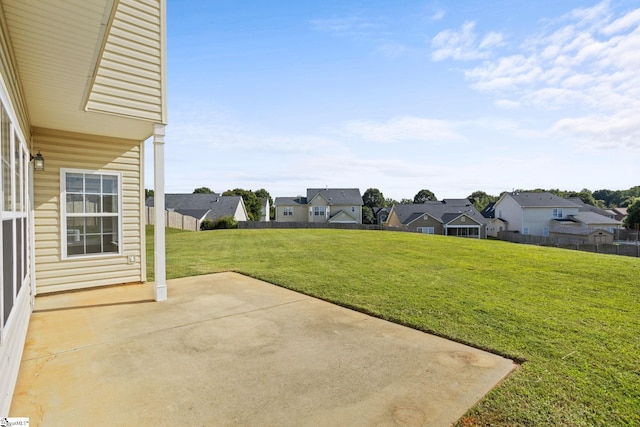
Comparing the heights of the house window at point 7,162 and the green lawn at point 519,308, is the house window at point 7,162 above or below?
above

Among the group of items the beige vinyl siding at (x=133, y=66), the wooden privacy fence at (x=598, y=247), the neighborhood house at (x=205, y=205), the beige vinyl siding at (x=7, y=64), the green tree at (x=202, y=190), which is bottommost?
the wooden privacy fence at (x=598, y=247)

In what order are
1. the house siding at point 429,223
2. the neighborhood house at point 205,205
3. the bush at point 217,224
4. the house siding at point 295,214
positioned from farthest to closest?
the house siding at point 295,214, the house siding at point 429,223, the neighborhood house at point 205,205, the bush at point 217,224

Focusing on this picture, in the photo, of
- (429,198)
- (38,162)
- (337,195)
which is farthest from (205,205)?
(429,198)

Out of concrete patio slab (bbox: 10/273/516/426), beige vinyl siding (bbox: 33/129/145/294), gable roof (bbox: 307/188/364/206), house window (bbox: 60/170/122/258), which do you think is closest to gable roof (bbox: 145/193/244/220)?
gable roof (bbox: 307/188/364/206)

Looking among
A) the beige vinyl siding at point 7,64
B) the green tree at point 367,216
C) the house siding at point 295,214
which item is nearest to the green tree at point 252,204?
the house siding at point 295,214

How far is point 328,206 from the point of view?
42.0 m

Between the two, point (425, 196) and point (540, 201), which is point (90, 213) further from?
point (425, 196)

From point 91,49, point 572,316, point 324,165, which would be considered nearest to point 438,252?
point 572,316

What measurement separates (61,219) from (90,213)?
1.44 ft

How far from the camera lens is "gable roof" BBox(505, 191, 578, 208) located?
1396 inches

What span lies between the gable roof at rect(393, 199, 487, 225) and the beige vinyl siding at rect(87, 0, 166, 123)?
34.5 m

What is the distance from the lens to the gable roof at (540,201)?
→ 1396 inches

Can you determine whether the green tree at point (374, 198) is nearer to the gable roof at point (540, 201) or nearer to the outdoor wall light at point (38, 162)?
the gable roof at point (540, 201)

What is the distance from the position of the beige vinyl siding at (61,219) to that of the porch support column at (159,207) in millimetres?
1420
